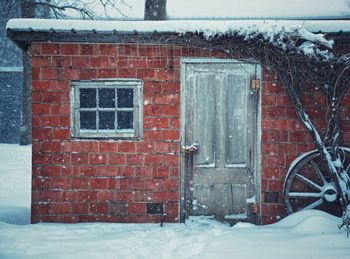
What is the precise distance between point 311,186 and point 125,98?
3240mm

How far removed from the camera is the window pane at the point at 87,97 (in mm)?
5363

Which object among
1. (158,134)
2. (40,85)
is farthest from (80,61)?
(158,134)

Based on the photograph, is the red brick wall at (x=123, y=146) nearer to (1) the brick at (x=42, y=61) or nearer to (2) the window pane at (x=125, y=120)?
(1) the brick at (x=42, y=61)

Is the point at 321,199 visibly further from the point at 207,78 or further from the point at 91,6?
the point at 91,6

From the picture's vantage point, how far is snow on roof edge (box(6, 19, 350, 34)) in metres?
4.82

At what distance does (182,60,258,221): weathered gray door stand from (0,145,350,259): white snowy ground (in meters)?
0.36

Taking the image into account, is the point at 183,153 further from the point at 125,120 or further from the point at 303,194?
the point at 303,194

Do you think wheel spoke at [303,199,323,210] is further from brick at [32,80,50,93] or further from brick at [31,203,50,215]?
brick at [32,80,50,93]

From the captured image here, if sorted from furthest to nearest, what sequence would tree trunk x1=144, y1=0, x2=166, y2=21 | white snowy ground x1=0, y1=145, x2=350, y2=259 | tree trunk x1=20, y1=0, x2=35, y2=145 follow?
1. tree trunk x1=20, y1=0, x2=35, y2=145
2. tree trunk x1=144, y1=0, x2=166, y2=21
3. white snowy ground x1=0, y1=145, x2=350, y2=259

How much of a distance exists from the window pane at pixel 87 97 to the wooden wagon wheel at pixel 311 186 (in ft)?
10.8

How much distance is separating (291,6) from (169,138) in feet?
26.4

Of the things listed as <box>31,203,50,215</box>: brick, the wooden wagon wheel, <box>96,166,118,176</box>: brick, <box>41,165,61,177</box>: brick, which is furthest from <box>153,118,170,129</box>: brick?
<box>31,203,50,215</box>: brick

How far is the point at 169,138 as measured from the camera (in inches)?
210

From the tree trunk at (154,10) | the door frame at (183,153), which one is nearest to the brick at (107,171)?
the door frame at (183,153)
